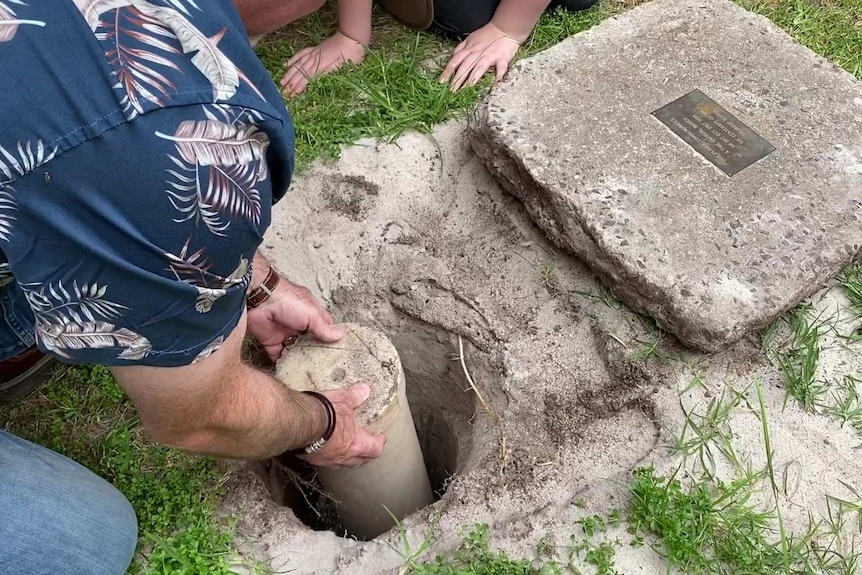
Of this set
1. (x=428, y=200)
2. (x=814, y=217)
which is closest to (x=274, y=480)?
(x=428, y=200)

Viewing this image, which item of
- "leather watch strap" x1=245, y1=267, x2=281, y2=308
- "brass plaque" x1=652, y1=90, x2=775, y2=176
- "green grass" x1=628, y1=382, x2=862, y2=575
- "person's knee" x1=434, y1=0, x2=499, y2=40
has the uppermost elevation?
"brass plaque" x1=652, y1=90, x2=775, y2=176

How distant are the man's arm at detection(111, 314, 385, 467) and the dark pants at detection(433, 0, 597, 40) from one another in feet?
5.59

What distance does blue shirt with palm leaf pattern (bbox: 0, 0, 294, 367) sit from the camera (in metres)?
0.76

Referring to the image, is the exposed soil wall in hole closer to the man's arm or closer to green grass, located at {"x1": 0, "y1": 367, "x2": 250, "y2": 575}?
green grass, located at {"x1": 0, "y1": 367, "x2": 250, "y2": 575}

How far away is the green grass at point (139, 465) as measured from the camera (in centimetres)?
158

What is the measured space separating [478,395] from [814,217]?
3.35 feet

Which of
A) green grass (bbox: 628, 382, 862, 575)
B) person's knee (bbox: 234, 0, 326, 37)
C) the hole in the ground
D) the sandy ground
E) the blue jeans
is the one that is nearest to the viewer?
the blue jeans

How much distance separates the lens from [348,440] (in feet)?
5.20

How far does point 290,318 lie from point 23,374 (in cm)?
74

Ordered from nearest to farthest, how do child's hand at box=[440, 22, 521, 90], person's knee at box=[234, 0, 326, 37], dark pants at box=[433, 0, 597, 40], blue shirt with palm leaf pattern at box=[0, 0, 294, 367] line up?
blue shirt with palm leaf pattern at box=[0, 0, 294, 367] < person's knee at box=[234, 0, 326, 37] < child's hand at box=[440, 22, 521, 90] < dark pants at box=[433, 0, 597, 40]

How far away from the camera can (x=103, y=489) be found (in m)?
1.58

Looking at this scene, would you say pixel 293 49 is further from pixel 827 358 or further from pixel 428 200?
pixel 827 358

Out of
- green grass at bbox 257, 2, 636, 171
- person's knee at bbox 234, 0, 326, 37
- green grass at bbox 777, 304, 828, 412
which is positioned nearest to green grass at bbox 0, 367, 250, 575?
green grass at bbox 257, 2, 636, 171

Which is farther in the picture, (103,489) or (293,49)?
(293,49)
